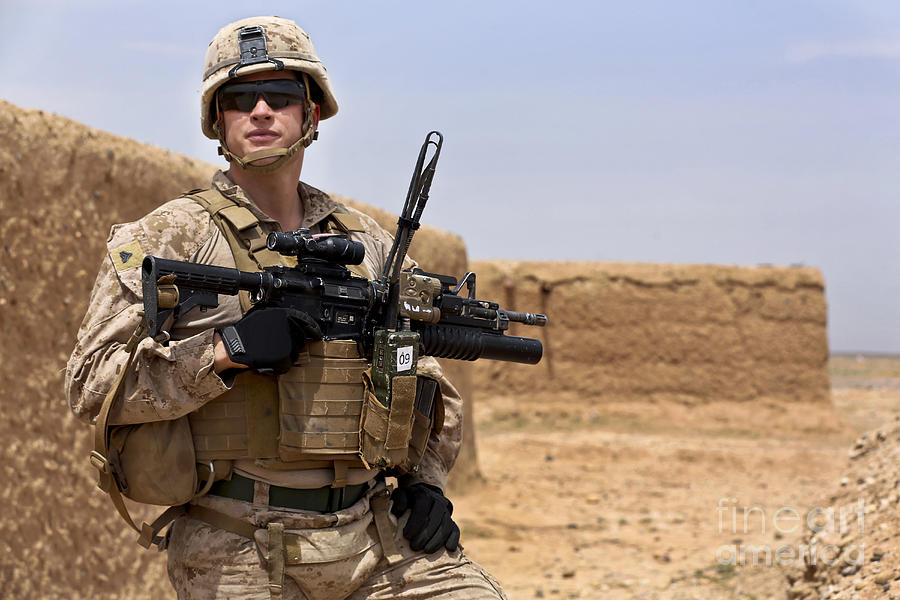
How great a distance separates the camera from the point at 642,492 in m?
10.1

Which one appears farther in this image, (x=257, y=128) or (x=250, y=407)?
(x=257, y=128)

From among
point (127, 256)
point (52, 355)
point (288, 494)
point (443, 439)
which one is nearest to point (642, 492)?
point (52, 355)

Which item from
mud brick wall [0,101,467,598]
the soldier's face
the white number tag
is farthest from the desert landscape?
the white number tag

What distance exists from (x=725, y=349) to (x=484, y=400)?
4.13 m

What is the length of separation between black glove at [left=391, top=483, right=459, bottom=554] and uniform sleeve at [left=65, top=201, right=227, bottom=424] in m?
0.67

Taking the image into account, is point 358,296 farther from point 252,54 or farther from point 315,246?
point 252,54

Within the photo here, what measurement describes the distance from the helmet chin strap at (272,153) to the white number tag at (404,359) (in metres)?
0.59

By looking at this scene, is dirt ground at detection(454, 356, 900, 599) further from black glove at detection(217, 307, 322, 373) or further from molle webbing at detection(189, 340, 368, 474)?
black glove at detection(217, 307, 322, 373)

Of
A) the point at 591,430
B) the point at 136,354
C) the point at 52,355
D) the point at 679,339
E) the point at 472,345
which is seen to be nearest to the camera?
the point at 136,354

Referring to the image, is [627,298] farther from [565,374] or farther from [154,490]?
[154,490]

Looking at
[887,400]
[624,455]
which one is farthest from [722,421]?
[887,400]

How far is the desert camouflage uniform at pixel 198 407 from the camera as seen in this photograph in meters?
2.04

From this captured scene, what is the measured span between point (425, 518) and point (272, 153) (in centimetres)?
104

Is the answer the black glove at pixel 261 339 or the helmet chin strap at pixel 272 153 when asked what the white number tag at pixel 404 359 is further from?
the helmet chin strap at pixel 272 153
